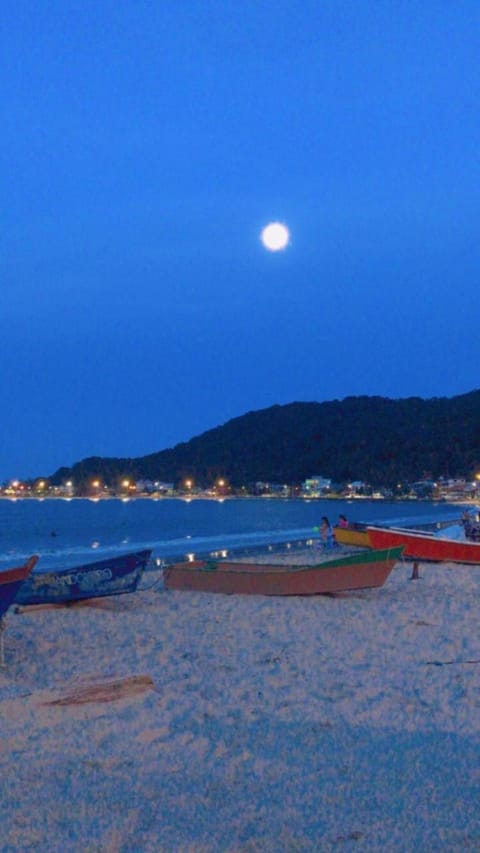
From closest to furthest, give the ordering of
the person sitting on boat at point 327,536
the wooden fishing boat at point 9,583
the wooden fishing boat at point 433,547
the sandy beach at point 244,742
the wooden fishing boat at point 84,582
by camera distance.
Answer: the sandy beach at point 244,742 → the wooden fishing boat at point 9,583 → the wooden fishing boat at point 84,582 → the wooden fishing boat at point 433,547 → the person sitting on boat at point 327,536

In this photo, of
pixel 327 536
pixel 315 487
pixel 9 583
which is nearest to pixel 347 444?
pixel 315 487

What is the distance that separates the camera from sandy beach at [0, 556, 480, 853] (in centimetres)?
413

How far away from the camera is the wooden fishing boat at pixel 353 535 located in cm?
2372

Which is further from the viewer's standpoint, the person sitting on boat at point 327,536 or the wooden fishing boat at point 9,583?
the person sitting on boat at point 327,536

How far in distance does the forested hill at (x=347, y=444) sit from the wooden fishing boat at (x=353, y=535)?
109583 millimetres

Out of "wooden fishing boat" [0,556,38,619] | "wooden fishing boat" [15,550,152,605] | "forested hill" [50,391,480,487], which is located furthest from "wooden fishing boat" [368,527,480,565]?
"forested hill" [50,391,480,487]

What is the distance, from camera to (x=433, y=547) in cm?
2097

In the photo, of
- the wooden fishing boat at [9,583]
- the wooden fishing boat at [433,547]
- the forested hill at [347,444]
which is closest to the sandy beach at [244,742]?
the wooden fishing boat at [9,583]

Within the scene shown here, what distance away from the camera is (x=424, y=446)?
14562cm

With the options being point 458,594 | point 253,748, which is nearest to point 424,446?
point 458,594

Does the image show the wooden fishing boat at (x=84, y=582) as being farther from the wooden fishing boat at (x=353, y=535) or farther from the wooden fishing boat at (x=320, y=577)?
the wooden fishing boat at (x=353, y=535)

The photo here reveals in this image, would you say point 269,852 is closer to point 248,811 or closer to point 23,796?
point 248,811

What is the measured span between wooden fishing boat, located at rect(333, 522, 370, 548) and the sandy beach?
13.3 meters

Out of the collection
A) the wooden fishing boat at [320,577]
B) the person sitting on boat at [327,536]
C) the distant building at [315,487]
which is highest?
the distant building at [315,487]
